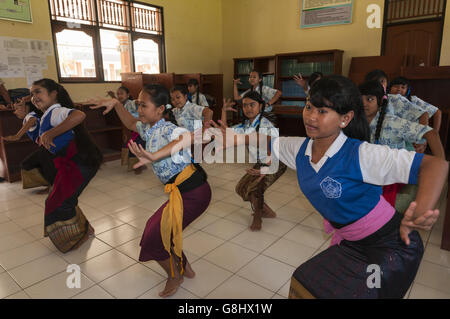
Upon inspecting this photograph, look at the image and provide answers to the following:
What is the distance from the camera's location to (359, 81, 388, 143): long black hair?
2.07 metres

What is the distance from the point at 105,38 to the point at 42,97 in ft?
12.1

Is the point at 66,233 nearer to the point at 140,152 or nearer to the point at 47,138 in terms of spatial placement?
the point at 47,138

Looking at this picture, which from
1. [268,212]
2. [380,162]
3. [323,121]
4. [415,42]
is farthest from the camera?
[415,42]

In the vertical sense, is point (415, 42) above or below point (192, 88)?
Result: above

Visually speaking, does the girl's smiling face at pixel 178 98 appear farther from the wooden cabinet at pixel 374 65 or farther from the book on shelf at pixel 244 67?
the book on shelf at pixel 244 67

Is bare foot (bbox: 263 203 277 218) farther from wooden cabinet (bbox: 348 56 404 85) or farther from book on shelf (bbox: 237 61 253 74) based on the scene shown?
book on shelf (bbox: 237 61 253 74)

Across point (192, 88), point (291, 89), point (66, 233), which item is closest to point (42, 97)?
point (66, 233)

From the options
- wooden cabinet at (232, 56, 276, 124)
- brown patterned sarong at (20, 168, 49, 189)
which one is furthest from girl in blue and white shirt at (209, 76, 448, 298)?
wooden cabinet at (232, 56, 276, 124)

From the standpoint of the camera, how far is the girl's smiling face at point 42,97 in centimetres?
231

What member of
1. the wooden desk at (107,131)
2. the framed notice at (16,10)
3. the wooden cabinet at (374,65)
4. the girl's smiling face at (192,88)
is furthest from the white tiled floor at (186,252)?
the wooden cabinet at (374,65)

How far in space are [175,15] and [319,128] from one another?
628cm

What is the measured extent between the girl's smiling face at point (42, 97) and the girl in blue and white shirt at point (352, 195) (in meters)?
2.03

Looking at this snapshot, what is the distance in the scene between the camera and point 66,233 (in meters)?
2.32
